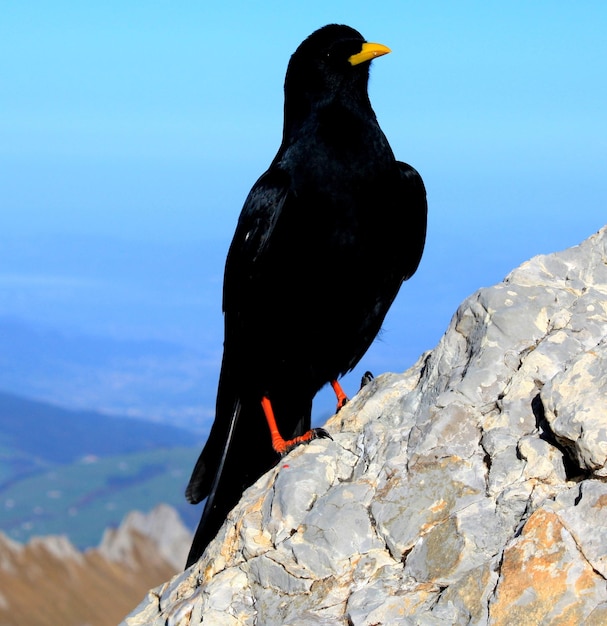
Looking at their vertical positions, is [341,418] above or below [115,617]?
below

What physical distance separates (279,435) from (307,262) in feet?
3.68

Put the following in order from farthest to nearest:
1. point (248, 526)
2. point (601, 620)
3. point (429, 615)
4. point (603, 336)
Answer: point (248, 526) < point (603, 336) < point (429, 615) < point (601, 620)

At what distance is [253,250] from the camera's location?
6.18 metres

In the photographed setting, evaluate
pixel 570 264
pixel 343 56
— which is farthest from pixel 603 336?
pixel 343 56

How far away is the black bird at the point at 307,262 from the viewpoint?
5.90 meters

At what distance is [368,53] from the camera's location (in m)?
6.48

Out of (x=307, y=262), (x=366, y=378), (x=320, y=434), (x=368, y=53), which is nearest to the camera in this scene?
(x=320, y=434)

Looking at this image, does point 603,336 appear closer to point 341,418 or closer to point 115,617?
point 341,418

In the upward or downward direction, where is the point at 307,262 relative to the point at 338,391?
upward

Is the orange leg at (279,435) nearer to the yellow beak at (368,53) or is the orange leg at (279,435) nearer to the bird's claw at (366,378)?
the bird's claw at (366,378)

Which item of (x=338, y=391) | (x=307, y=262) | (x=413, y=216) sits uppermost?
(x=413, y=216)

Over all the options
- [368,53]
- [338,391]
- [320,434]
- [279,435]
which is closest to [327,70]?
[368,53]

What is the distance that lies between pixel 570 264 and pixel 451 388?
2.85ft

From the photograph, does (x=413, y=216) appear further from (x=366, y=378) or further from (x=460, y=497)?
(x=460, y=497)
